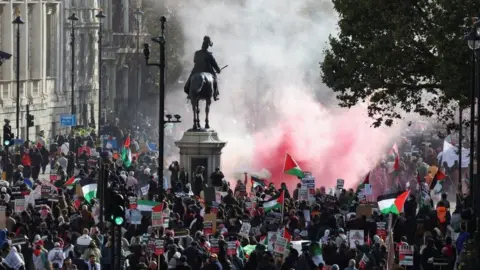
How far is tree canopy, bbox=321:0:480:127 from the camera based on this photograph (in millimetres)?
46438

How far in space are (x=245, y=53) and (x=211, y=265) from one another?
81.5m

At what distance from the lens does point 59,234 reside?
41031 mm

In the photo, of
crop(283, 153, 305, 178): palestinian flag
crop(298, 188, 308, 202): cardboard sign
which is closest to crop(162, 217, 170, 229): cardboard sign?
crop(298, 188, 308, 202): cardboard sign

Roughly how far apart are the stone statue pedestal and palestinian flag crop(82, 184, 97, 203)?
11.3 m

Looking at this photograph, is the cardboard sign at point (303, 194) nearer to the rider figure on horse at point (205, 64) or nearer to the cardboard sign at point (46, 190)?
the cardboard sign at point (46, 190)

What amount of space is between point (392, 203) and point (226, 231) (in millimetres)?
3899

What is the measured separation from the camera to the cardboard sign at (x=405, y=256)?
37500 mm

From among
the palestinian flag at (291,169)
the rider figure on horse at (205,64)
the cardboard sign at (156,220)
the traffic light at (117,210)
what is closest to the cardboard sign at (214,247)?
the cardboard sign at (156,220)

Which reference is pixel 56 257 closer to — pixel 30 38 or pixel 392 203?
pixel 392 203

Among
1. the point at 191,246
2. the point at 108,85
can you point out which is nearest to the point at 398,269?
the point at 191,246

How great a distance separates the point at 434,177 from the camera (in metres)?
52.2

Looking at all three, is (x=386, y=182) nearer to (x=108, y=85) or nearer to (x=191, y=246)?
(x=191, y=246)

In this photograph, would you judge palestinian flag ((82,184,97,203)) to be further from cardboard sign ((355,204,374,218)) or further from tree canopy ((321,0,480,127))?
tree canopy ((321,0,480,127))

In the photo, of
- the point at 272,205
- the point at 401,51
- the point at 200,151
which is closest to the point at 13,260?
the point at 272,205
